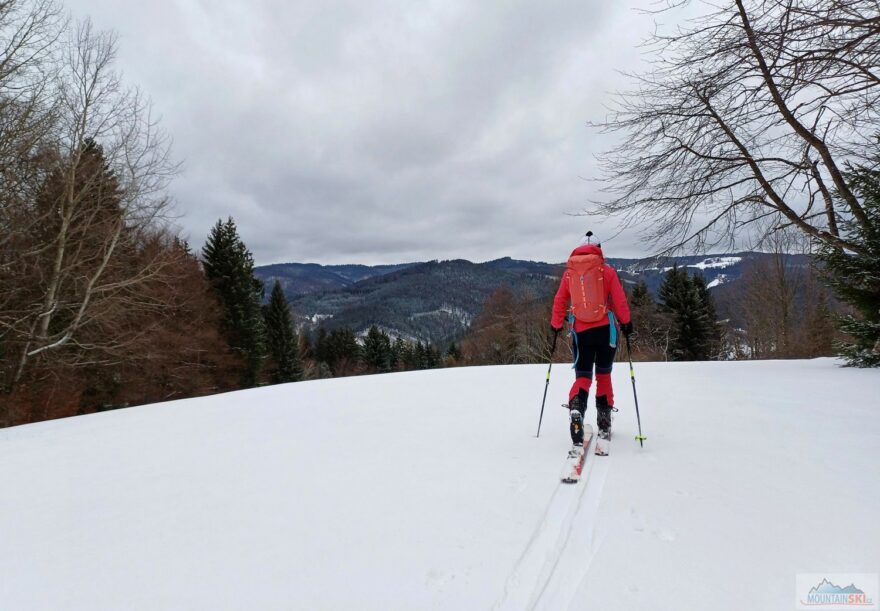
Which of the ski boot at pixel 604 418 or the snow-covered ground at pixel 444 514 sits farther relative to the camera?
the ski boot at pixel 604 418

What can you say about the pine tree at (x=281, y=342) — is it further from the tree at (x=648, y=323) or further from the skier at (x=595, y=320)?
the skier at (x=595, y=320)

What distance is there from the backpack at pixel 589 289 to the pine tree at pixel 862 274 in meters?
7.41

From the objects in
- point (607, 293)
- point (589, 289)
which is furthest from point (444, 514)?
point (607, 293)

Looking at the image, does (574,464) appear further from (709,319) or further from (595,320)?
(709,319)

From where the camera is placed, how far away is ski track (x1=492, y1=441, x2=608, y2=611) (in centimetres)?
178

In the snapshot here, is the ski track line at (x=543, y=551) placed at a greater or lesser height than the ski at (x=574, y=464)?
lesser

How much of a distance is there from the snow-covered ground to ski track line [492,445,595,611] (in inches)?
0.4

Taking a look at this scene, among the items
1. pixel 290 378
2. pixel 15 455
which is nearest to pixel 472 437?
pixel 15 455

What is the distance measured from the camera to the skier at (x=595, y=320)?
3857 mm

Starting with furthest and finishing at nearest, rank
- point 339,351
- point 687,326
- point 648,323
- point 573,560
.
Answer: point 339,351 < point 648,323 < point 687,326 < point 573,560

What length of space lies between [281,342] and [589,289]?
3422cm

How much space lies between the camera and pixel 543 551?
2.13 m

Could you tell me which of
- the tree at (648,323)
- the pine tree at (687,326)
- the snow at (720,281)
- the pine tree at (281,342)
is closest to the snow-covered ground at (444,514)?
the tree at (648,323)

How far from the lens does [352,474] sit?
321 cm
